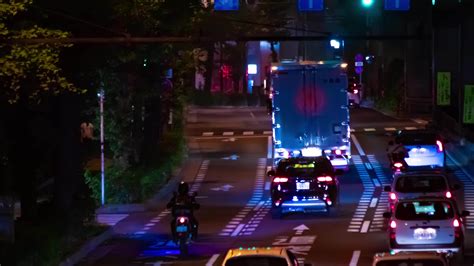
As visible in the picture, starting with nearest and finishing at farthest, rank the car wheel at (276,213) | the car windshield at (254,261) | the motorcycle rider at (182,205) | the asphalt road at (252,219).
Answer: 1. the car windshield at (254,261)
2. the motorcycle rider at (182,205)
3. the asphalt road at (252,219)
4. the car wheel at (276,213)

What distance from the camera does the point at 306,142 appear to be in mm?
38156

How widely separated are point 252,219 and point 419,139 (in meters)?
8.79

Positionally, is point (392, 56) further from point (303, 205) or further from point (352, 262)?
point (352, 262)

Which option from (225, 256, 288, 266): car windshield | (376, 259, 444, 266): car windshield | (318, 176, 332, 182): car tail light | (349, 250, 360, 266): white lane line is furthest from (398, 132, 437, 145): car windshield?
(376, 259, 444, 266): car windshield

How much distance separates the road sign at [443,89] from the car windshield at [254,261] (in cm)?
4536

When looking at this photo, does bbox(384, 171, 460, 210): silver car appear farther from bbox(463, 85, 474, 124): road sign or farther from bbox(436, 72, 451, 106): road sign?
bbox(436, 72, 451, 106): road sign

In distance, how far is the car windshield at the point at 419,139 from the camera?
38.5 metres

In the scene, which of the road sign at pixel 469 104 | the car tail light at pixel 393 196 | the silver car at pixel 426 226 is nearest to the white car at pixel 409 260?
the silver car at pixel 426 226

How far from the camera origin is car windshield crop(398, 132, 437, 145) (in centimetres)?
3853

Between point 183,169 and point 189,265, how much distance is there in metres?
23.6

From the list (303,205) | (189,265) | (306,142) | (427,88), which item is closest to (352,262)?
(189,265)

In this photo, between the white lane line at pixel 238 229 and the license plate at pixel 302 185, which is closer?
the white lane line at pixel 238 229

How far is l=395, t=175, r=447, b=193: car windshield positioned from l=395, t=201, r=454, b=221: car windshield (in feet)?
14.8

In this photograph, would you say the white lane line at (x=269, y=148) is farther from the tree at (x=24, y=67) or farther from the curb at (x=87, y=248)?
the tree at (x=24, y=67)
